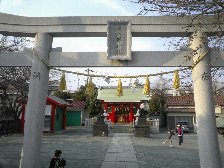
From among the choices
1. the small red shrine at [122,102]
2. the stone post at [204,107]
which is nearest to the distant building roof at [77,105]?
the small red shrine at [122,102]

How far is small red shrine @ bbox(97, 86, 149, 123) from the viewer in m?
36.0

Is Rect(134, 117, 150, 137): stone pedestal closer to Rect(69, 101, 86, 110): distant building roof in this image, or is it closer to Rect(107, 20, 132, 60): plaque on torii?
Rect(69, 101, 86, 110): distant building roof

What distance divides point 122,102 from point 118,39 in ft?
93.0

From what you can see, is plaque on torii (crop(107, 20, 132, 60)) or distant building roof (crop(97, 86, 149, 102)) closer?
plaque on torii (crop(107, 20, 132, 60))

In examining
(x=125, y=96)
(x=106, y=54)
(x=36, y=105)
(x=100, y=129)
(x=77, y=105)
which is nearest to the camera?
(x=36, y=105)

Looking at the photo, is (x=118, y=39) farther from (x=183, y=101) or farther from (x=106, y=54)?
(x=183, y=101)

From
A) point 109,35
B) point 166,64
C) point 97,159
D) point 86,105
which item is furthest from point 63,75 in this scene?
point 86,105

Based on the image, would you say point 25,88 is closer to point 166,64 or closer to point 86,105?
point 166,64

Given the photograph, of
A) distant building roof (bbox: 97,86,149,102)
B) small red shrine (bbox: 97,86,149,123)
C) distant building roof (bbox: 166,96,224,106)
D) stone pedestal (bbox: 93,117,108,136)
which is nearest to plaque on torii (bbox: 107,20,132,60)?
stone pedestal (bbox: 93,117,108,136)

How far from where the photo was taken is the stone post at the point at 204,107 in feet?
24.7

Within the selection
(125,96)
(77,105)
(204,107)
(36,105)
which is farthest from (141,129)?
(77,105)

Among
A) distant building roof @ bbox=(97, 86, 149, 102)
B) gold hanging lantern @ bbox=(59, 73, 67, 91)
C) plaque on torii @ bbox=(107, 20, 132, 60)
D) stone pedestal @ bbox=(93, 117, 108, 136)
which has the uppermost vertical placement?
distant building roof @ bbox=(97, 86, 149, 102)

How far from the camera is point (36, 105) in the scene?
811cm

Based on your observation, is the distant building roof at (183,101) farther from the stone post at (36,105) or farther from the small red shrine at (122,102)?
the stone post at (36,105)
